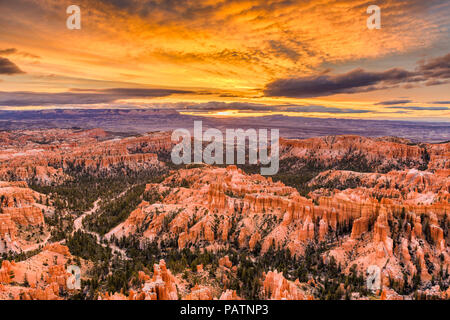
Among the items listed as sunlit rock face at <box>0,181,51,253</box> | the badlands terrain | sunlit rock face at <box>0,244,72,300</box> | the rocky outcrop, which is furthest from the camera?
sunlit rock face at <box>0,181,51,253</box>

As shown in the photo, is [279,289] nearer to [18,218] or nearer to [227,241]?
[227,241]

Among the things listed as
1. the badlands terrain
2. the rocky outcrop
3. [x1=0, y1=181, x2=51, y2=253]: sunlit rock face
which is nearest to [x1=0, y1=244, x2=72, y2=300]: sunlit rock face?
the badlands terrain

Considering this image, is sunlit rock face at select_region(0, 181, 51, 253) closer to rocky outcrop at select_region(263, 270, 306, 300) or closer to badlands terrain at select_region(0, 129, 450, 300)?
badlands terrain at select_region(0, 129, 450, 300)

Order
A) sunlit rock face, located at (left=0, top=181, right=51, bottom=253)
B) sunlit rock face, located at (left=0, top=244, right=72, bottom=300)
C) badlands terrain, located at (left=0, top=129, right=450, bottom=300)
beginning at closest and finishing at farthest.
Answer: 1. sunlit rock face, located at (left=0, top=244, right=72, bottom=300)
2. badlands terrain, located at (left=0, top=129, right=450, bottom=300)
3. sunlit rock face, located at (left=0, top=181, right=51, bottom=253)

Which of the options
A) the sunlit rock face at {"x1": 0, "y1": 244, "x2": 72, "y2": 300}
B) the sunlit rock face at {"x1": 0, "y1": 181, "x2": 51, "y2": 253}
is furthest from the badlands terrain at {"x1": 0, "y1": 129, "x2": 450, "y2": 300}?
the sunlit rock face at {"x1": 0, "y1": 181, "x2": 51, "y2": 253}

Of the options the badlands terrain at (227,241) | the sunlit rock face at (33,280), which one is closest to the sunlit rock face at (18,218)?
the badlands terrain at (227,241)

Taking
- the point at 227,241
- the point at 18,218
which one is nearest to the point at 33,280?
the point at 227,241

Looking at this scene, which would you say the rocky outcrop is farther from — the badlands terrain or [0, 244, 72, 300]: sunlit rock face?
[0, 244, 72, 300]: sunlit rock face

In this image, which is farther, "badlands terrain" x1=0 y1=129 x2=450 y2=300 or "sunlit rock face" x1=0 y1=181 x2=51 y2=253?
"sunlit rock face" x1=0 y1=181 x2=51 y2=253
